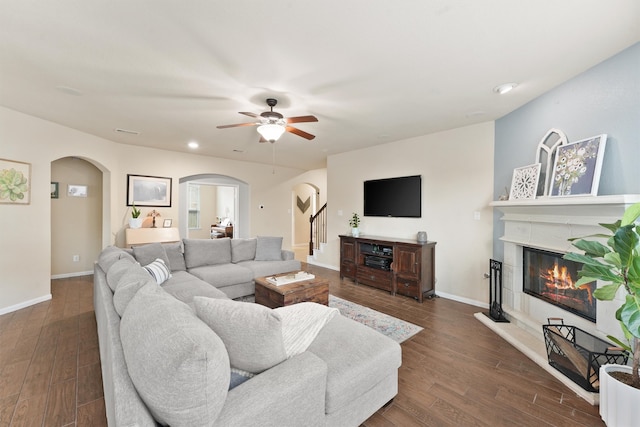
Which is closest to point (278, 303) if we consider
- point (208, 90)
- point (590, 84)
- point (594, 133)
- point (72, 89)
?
point (208, 90)

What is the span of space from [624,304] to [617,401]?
23.1 inches

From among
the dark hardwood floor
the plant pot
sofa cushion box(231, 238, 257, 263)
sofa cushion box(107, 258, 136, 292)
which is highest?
sofa cushion box(107, 258, 136, 292)

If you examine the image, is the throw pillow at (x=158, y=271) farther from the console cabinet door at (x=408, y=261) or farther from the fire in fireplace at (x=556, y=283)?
the fire in fireplace at (x=556, y=283)

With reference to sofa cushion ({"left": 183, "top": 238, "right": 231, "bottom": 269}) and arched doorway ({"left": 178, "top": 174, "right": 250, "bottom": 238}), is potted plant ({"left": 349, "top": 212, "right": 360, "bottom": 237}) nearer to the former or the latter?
sofa cushion ({"left": 183, "top": 238, "right": 231, "bottom": 269})

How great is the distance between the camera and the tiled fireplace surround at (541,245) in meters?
2.01

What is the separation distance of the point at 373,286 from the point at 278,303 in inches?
82.3

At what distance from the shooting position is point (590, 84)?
2316 mm

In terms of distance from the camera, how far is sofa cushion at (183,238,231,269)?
12.9 ft

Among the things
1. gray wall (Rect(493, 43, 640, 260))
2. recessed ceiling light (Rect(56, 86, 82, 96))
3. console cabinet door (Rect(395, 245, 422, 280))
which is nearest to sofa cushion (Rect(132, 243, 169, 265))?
recessed ceiling light (Rect(56, 86, 82, 96))

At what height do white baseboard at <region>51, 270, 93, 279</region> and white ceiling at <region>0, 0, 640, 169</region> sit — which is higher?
white ceiling at <region>0, 0, 640, 169</region>

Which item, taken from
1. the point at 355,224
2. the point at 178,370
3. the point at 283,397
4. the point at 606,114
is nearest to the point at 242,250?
the point at 355,224

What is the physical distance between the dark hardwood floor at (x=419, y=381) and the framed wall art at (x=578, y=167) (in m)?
1.58

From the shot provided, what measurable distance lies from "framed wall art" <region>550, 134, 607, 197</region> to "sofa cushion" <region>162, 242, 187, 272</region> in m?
4.54

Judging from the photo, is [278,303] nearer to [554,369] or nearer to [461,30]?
[554,369]
